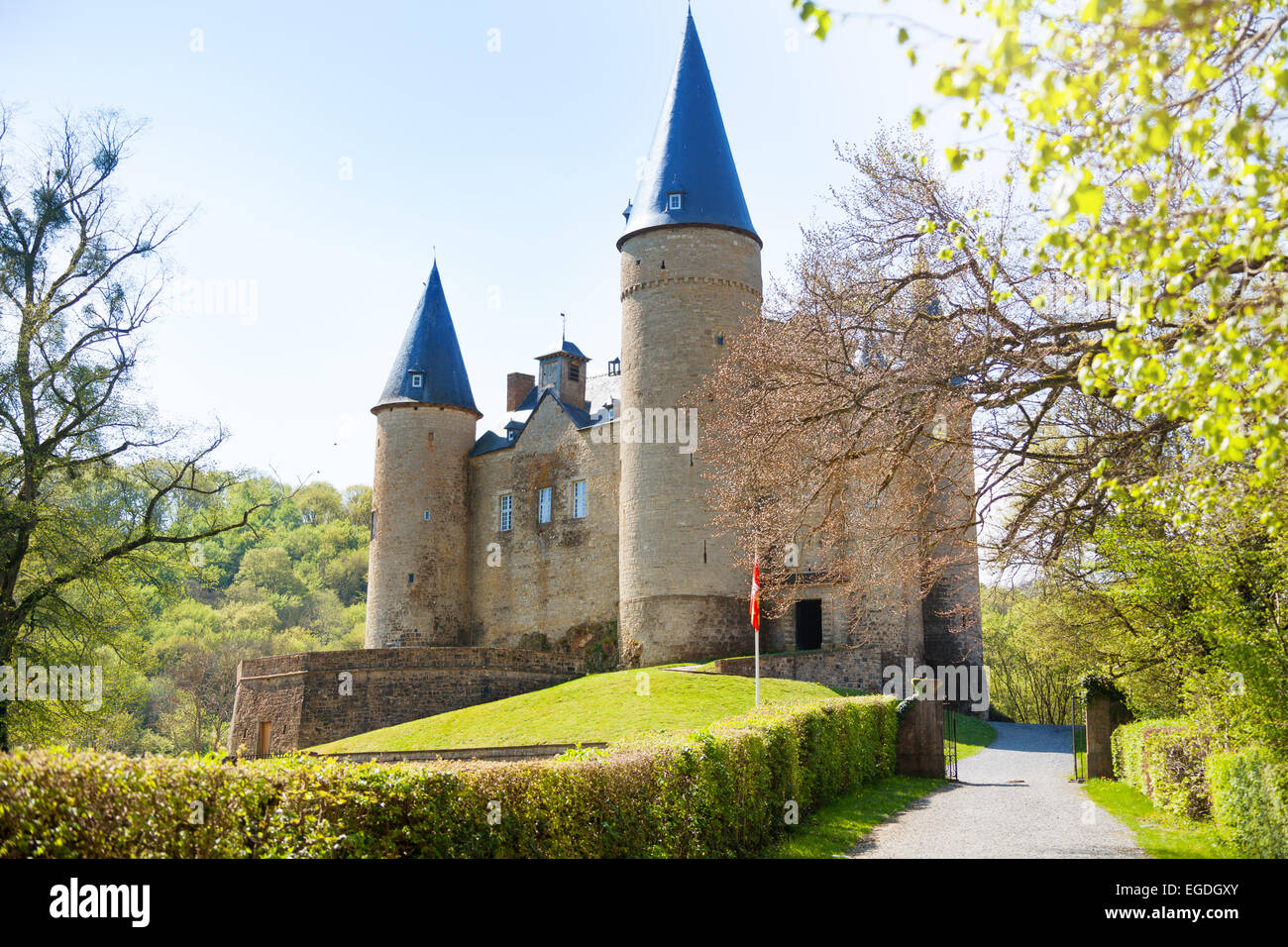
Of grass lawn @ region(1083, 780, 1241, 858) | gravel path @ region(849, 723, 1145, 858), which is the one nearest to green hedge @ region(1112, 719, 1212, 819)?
grass lawn @ region(1083, 780, 1241, 858)

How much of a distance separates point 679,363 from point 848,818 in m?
19.8

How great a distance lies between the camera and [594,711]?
77.0ft

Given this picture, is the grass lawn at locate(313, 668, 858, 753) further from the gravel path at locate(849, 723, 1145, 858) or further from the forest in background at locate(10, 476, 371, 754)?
the forest in background at locate(10, 476, 371, 754)

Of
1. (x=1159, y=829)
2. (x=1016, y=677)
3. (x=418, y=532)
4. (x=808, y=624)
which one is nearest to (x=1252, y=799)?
(x=1159, y=829)

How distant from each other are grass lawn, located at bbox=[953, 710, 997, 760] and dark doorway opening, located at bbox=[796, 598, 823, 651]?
186 inches

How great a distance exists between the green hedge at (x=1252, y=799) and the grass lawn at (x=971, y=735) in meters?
13.8

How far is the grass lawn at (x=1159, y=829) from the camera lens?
10.2 meters

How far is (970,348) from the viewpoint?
1202 centimetres

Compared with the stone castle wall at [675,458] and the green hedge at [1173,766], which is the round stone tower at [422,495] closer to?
the stone castle wall at [675,458]

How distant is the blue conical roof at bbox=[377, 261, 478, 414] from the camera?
1593 inches
